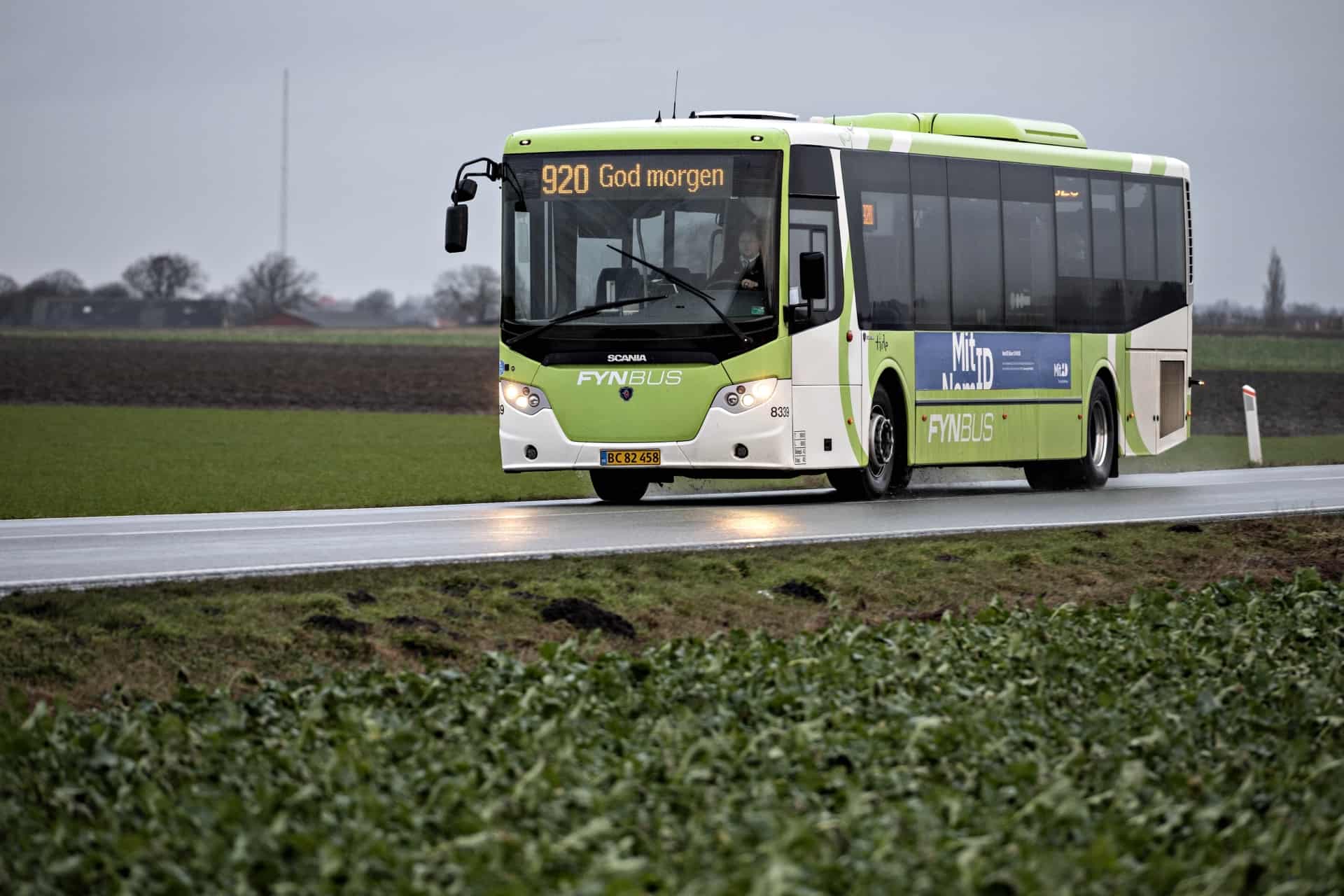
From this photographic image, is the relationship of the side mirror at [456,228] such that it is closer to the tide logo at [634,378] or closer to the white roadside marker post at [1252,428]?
the tide logo at [634,378]

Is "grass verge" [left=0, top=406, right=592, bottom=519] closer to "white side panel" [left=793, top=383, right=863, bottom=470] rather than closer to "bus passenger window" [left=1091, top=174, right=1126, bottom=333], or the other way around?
"white side panel" [left=793, top=383, right=863, bottom=470]

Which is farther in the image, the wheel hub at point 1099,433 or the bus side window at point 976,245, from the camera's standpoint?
the wheel hub at point 1099,433

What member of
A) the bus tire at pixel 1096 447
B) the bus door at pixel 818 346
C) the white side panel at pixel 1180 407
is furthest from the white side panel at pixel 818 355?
the white side panel at pixel 1180 407

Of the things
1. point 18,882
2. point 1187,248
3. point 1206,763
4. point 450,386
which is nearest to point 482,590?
point 1206,763

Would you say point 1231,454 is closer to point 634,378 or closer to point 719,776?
point 634,378

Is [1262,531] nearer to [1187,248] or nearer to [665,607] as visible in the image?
[665,607]

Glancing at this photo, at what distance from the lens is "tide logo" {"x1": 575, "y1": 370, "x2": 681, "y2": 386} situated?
19359 millimetres

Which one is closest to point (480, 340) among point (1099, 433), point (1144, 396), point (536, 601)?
point (1144, 396)

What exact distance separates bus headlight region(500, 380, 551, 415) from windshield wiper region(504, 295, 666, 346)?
1.39 ft

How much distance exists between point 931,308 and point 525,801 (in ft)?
49.8

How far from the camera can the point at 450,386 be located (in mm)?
67438

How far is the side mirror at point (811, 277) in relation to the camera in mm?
19531

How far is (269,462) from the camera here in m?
30.5

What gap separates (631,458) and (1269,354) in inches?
2564
